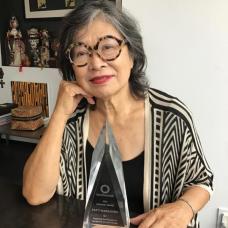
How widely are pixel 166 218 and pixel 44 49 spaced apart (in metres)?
1.71

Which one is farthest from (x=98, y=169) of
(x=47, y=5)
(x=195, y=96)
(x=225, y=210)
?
(x=47, y=5)

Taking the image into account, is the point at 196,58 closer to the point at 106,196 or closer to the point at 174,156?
the point at 174,156

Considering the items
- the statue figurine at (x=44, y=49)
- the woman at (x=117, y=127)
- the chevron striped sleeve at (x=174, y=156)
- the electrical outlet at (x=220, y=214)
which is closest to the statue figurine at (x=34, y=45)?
A: the statue figurine at (x=44, y=49)

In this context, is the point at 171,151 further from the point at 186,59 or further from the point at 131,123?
the point at 186,59

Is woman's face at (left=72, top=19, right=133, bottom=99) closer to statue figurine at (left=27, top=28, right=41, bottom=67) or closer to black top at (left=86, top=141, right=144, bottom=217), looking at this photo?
black top at (left=86, top=141, right=144, bottom=217)

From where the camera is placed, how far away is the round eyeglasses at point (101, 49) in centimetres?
102

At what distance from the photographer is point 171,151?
1.09 m

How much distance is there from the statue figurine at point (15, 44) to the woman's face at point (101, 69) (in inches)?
55.4

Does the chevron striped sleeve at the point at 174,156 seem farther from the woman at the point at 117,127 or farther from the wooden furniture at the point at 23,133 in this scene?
the wooden furniture at the point at 23,133

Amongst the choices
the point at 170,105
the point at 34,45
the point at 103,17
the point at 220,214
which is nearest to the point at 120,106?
the point at 170,105

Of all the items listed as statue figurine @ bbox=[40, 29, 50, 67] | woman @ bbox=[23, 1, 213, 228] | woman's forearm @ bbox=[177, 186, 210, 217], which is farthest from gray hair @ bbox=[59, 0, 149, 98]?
statue figurine @ bbox=[40, 29, 50, 67]

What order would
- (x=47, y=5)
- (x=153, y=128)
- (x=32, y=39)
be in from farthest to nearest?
(x=32, y=39) < (x=47, y=5) < (x=153, y=128)

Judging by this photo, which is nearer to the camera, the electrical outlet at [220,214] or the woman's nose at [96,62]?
the woman's nose at [96,62]

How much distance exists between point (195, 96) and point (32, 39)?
136 centimetres
